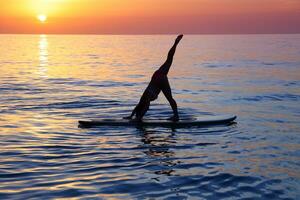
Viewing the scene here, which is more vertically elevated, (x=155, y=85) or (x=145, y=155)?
(x=155, y=85)

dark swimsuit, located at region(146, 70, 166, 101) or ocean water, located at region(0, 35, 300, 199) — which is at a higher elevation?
dark swimsuit, located at region(146, 70, 166, 101)

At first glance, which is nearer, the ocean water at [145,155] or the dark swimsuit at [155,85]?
the ocean water at [145,155]

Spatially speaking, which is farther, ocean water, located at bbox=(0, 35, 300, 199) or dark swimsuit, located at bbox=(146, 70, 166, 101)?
dark swimsuit, located at bbox=(146, 70, 166, 101)

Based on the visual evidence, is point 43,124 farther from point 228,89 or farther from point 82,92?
point 228,89

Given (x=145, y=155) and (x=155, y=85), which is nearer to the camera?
(x=145, y=155)

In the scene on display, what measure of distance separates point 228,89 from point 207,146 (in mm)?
21315

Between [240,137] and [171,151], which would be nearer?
[171,151]

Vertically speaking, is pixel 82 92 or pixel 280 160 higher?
pixel 82 92

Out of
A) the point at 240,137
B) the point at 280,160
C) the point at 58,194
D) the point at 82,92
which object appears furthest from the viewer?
the point at 82,92

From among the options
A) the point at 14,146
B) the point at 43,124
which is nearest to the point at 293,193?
the point at 14,146

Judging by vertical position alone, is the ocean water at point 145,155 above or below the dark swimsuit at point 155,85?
below

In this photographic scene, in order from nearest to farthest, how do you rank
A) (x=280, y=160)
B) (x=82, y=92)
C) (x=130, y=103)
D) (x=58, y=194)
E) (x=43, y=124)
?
(x=58, y=194) < (x=280, y=160) < (x=43, y=124) < (x=130, y=103) < (x=82, y=92)

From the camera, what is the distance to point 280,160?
13.1 m

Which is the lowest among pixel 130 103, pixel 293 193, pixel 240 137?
pixel 293 193
